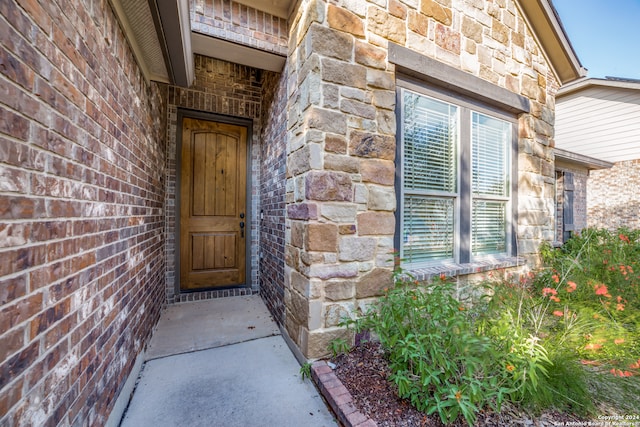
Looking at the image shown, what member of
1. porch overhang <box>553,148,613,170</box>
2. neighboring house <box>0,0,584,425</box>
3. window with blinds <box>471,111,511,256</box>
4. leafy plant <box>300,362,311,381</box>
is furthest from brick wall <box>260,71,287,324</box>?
porch overhang <box>553,148,613,170</box>

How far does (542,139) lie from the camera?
3.16 meters

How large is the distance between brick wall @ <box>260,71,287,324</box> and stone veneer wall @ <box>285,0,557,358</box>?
1.17 ft

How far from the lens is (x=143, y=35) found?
5.87 feet

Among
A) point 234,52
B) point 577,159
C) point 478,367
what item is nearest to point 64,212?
point 234,52

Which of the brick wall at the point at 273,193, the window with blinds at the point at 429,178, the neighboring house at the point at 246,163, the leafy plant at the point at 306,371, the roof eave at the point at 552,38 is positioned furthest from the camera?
the roof eave at the point at 552,38

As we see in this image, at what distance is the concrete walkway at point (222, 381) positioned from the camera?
149 cm

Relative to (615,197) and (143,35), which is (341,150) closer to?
(143,35)

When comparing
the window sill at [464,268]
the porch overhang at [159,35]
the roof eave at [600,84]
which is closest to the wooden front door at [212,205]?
the porch overhang at [159,35]

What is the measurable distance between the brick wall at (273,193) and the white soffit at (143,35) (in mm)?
1078

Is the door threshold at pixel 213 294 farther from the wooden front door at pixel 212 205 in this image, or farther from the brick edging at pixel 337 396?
the brick edging at pixel 337 396

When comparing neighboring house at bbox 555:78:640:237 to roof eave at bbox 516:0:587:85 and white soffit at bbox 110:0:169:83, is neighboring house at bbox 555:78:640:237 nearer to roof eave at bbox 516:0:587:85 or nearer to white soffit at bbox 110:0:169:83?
roof eave at bbox 516:0:587:85

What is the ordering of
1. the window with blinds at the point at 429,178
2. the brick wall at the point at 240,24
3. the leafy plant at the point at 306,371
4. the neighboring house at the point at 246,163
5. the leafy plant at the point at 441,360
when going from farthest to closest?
the window with blinds at the point at 429,178 → the brick wall at the point at 240,24 → the leafy plant at the point at 306,371 → the leafy plant at the point at 441,360 → the neighboring house at the point at 246,163

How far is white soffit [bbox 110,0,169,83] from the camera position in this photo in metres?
1.54

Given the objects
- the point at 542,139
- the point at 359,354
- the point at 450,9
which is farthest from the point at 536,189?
the point at 359,354
